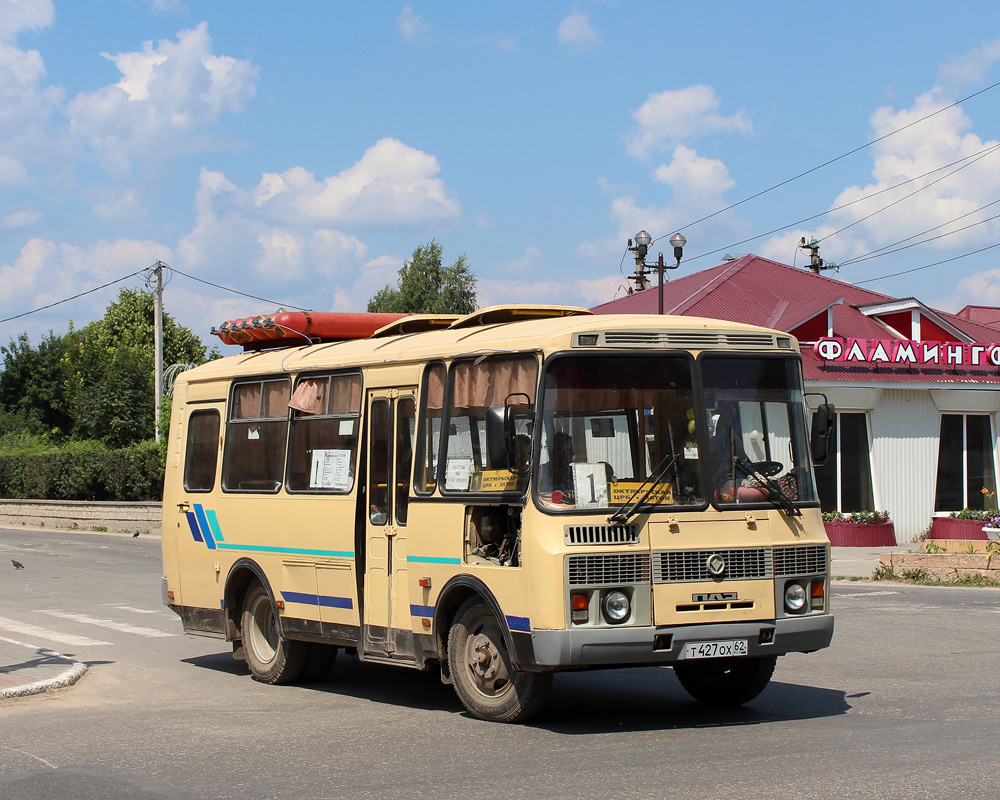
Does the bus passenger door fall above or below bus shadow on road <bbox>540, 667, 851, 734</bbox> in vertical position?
above

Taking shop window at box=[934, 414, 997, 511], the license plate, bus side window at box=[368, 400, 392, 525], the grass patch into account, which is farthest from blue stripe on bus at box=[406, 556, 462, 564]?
shop window at box=[934, 414, 997, 511]

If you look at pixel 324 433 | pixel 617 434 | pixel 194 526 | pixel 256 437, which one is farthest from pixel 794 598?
pixel 194 526

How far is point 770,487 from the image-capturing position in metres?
8.77

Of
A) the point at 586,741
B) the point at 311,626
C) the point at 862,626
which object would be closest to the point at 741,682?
the point at 586,741

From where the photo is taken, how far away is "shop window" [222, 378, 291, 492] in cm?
1134

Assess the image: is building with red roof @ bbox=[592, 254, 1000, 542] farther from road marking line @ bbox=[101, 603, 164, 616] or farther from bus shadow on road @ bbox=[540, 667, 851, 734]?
bus shadow on road @ bbox=[540, 667, 851, 734]

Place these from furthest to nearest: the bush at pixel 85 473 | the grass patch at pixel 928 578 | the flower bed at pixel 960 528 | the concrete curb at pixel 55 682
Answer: the bush at pixel 85 473
the flower bed at pixel 960 528
the grass patch at pixel 928 578
the concrete curb at pixel 55 682

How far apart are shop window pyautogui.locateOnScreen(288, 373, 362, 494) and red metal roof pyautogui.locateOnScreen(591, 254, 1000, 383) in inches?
742

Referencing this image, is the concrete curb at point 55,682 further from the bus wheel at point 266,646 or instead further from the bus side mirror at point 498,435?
the bus side mirror at point 498,435

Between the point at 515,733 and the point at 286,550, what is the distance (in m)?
3.41

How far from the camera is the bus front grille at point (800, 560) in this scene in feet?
28.3

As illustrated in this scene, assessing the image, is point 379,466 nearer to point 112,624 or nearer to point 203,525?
Result: point 203,525

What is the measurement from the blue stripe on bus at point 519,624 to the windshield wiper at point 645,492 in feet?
2.82

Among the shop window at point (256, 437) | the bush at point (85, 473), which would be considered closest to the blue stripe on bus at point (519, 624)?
the shop window at point (256, 437)
